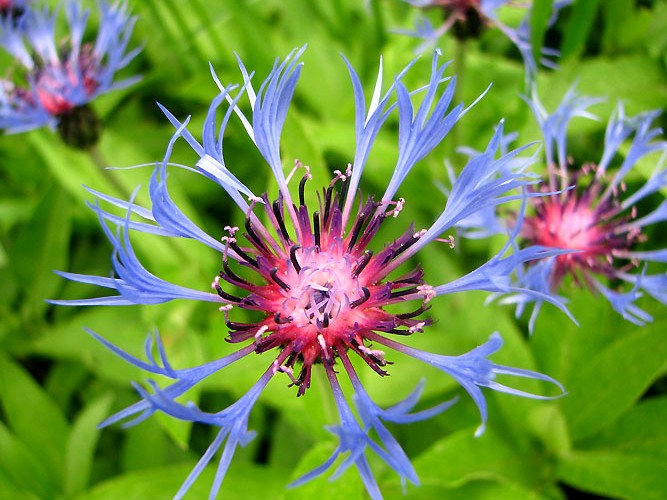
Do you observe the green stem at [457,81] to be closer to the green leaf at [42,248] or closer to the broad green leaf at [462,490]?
the broad green leaf at [462,490]

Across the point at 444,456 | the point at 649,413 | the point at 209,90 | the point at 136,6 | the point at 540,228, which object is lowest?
the point at 649,413

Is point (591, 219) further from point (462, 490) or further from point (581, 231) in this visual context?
point (462, 490)

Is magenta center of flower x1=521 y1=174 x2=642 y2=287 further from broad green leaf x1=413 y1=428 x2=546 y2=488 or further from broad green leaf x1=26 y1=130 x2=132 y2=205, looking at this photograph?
broad green leaf x1=26 y1=130 x2=132 y2=205

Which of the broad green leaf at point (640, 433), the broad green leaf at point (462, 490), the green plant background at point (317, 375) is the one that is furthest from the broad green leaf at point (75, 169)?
the broad green leaf at point (640, 433)

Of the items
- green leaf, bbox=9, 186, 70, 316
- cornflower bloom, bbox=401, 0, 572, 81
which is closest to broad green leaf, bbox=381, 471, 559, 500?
cornflower bloom, bbox=401, 0, 572, 81

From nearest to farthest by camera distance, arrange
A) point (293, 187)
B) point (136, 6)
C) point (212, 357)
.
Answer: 1. point (293, 187)
2. point (212, 357)
3. point (136, 6)

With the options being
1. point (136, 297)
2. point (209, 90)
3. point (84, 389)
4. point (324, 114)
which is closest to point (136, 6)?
point (209, 90)

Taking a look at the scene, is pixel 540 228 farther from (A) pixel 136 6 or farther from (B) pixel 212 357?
(A) pixel 136 6
